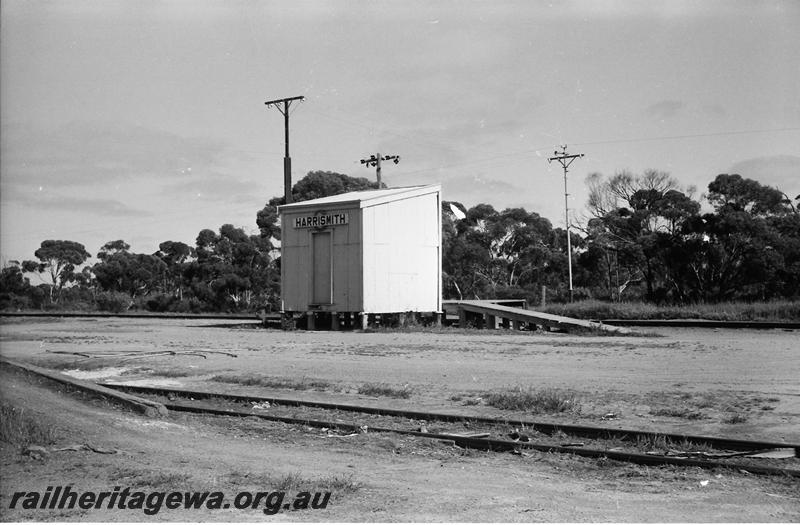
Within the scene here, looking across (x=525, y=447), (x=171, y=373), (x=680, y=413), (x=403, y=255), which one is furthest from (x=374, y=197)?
(x=525, y=447)

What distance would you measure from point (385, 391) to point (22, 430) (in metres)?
5.88

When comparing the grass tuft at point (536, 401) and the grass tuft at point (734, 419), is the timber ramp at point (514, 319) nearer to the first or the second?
the grass tuft at point (536, 401)

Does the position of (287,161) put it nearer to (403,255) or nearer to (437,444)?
(403,255)

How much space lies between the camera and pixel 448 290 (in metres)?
55.4

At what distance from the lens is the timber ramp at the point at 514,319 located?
25.5 metres

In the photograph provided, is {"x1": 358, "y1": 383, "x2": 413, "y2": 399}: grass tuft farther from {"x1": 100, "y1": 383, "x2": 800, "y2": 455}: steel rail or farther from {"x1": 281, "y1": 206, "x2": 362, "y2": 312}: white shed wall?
{"x1": 281, "y1": 206, "x2": 362, "y2": 312}: white shed wall

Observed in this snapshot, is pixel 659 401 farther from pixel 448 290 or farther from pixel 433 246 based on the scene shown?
pixel 448 290

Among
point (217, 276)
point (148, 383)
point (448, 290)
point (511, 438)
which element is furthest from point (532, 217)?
point (511, 438)

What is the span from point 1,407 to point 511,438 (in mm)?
5795

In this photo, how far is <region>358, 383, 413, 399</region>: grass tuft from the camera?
515 inches

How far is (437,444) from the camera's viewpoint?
Result: 912 centimetres

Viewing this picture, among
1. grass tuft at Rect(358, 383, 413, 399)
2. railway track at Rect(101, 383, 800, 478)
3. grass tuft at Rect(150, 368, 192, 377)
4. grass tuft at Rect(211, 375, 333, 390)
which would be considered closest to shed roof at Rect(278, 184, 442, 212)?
grass tuft at Rect(150, 368, 192, 377)

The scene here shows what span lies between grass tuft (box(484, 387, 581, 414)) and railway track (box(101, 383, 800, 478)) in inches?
43.6

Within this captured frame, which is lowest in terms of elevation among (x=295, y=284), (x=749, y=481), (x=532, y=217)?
(x=749, y=481)
